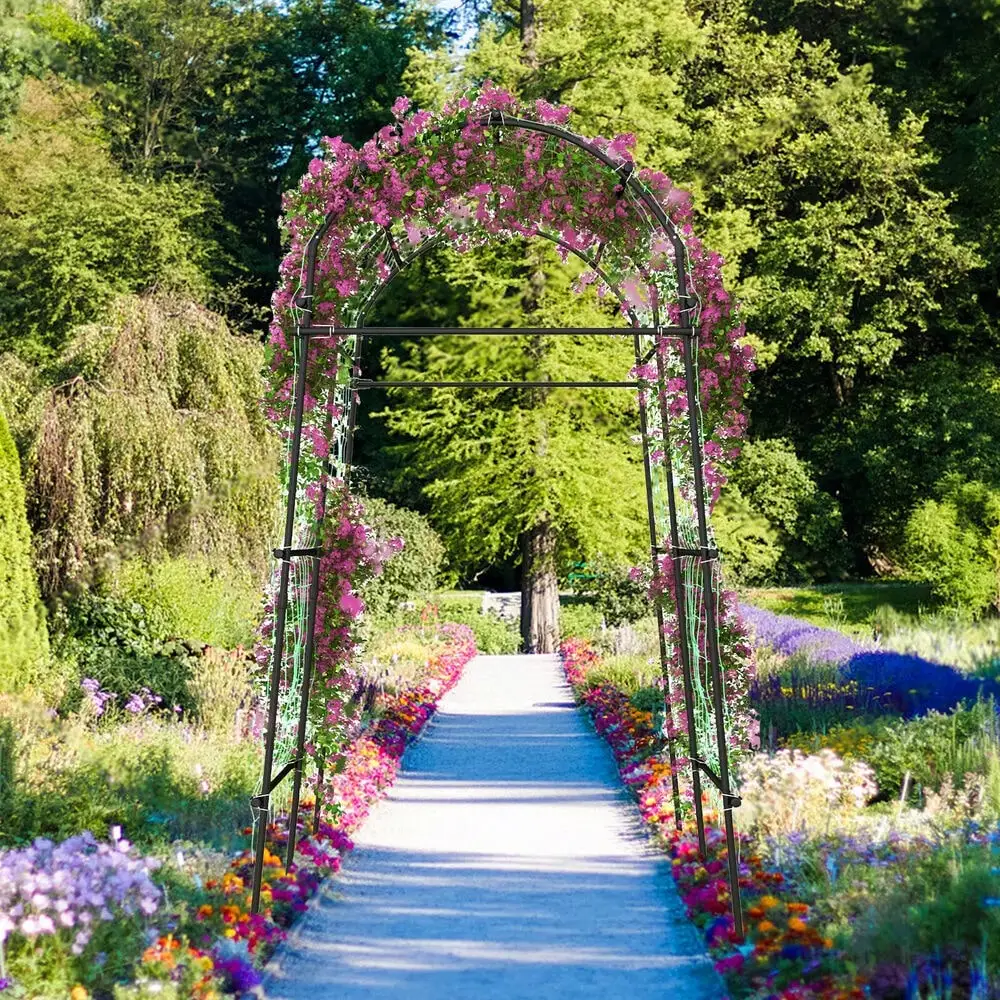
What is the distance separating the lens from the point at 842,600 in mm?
23078

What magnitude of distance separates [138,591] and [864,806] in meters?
7.83

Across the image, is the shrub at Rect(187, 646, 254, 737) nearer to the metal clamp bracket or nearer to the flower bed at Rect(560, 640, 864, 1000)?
the flower bed at Rect(560, 640, 864, 1000)

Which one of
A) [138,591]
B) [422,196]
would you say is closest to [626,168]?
[422,196]

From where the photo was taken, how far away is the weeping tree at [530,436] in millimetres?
19719

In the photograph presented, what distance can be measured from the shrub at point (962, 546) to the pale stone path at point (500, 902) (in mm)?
12356

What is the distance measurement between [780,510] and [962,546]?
4.50 metres

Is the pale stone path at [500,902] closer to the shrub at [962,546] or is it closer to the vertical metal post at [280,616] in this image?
the vertical metal post at [280,616]

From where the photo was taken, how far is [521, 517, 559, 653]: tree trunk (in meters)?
20.3

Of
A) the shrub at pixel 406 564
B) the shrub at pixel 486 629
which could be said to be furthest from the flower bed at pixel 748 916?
the shrub at pixel 486 629

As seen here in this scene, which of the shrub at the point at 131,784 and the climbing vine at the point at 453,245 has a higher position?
the climbing vine at the point at 453,245

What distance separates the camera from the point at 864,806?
7.10 meters

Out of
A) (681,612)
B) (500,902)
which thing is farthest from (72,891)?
(681,612)

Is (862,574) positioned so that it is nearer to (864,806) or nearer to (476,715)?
(476,715)

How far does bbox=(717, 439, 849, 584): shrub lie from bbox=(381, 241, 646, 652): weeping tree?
3.97m
